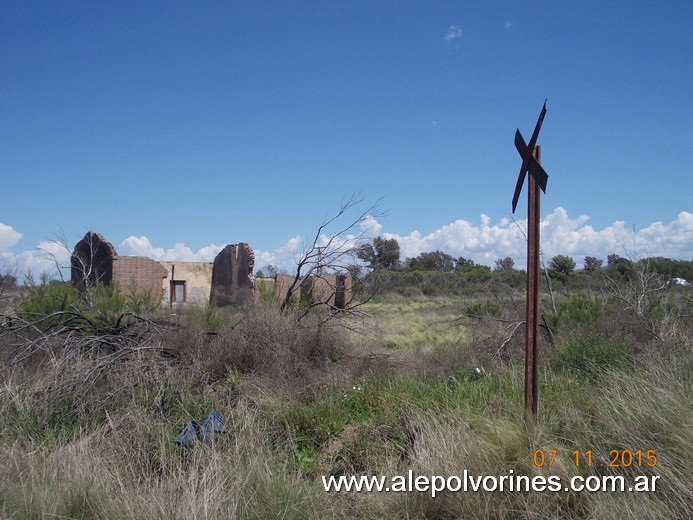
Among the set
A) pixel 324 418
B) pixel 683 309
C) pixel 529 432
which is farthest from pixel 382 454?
pixel 683 309

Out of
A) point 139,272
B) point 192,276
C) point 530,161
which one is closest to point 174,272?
point 192,276

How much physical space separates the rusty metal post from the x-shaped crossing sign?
11cm

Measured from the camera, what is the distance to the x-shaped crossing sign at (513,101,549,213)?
5.39 metres

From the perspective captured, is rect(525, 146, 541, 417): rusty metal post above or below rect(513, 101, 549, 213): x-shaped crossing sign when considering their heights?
below

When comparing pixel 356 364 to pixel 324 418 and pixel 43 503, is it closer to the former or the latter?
pixel 324 418

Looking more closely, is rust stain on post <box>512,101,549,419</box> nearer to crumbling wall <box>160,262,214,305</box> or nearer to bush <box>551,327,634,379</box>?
bush <box>551,327,634,379</box>

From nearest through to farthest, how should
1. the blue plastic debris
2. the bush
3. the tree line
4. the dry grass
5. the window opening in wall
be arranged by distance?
the dry grass → the blue plastic debris → the bush → the tree line → the window opening in wall

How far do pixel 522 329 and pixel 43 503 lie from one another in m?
8.91

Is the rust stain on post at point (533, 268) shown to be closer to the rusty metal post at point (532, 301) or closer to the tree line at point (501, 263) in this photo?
the rusty metal post at point (532, 301)

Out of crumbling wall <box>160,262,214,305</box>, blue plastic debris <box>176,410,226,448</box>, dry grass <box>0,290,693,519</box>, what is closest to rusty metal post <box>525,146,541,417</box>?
dry grass <box>0,290,693,519</box>

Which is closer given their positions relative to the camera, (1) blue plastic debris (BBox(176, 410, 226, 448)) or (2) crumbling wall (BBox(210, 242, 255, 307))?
(1) blue plastic debris (BBox(176, 410, 226, 448))

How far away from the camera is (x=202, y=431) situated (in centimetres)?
616

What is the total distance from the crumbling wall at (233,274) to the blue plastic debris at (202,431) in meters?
19.7

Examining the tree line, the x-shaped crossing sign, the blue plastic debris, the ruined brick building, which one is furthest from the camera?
the ruined brick building
